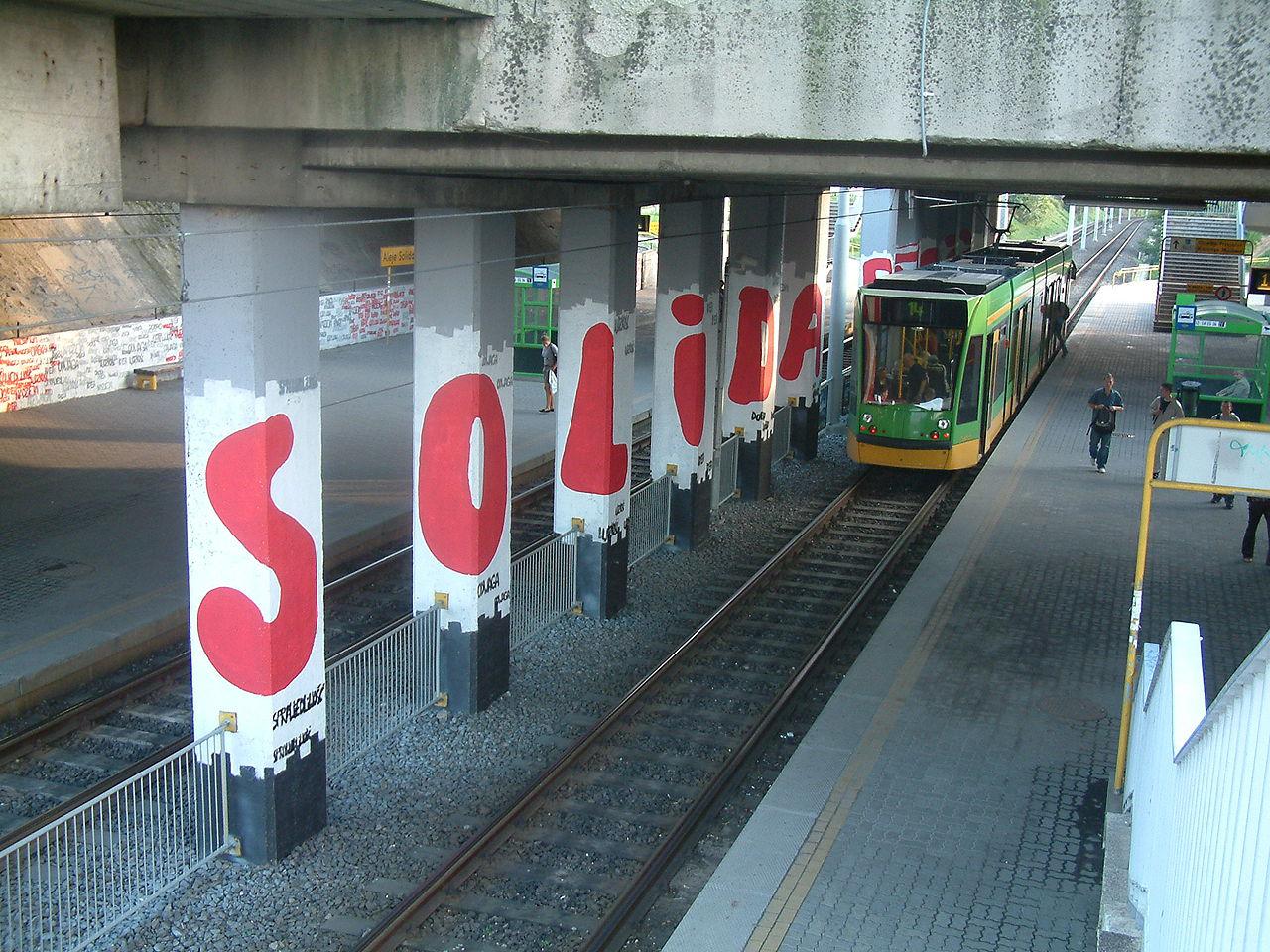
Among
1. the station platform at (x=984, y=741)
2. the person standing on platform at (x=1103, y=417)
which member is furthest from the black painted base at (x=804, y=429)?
the person standing on platform at (x=1103, y=417)

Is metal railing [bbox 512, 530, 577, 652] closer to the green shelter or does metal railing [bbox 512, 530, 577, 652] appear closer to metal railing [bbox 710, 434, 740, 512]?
metal railing [bbox 710, 434, 740, 512]

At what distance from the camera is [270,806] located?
10227mm

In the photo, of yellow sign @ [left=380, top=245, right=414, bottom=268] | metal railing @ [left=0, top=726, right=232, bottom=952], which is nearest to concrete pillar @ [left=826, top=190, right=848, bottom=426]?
yellow sign @ [left=380, top=245, right=414, bottom=268]

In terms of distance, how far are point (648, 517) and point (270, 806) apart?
9.40 metres

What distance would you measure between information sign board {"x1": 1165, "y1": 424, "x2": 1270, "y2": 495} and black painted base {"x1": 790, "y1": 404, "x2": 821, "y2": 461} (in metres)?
16.1

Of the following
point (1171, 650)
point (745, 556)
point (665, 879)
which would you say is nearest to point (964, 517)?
point (745, 556)

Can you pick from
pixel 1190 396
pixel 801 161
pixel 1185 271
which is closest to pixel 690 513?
pixel 801 161

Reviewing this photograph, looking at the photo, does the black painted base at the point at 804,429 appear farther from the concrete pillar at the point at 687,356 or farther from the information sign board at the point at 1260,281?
the information sign board at the point at 1260,281

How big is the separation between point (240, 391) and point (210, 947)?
3.91 meters

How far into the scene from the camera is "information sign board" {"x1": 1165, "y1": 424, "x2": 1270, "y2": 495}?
9203mm

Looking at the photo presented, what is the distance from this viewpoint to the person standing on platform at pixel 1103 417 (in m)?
22.7

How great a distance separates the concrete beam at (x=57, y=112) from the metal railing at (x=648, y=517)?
35.7ft

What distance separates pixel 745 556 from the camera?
19375mm

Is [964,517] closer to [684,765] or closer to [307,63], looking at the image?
[684,765]
